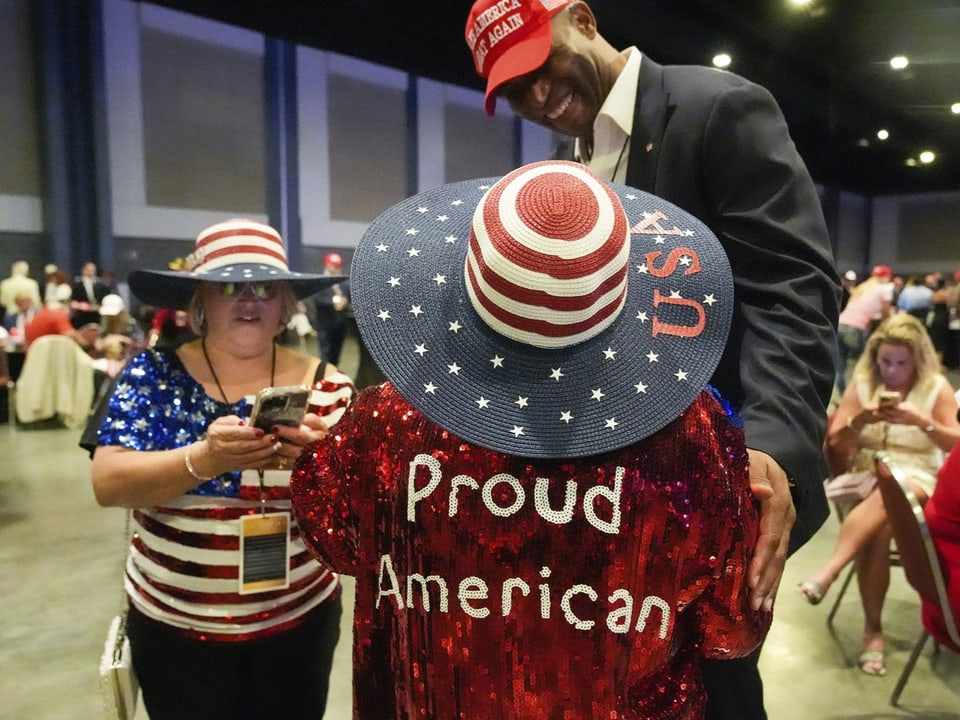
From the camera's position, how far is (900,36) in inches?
329

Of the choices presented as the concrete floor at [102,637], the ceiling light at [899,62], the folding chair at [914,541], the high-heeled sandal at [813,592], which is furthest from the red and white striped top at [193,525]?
the ceiling light at [899,62]

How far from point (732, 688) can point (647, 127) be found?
0.90m

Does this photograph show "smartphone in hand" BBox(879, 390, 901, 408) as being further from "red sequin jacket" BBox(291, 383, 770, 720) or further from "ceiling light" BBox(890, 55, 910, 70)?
"ceiling light" BBox(890, 55, 910, 70)

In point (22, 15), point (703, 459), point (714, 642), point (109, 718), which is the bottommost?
point (109, 718)

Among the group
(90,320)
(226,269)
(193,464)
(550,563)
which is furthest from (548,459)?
(90,320)

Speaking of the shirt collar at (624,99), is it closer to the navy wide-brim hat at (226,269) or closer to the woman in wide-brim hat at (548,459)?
the woman in wide-brim hat at (548,459)

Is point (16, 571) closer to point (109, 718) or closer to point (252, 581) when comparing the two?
point (109, 718)

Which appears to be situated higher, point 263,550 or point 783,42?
point 783,42

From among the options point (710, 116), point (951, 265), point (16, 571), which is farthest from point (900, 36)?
point (951, 265)

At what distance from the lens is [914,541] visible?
7.28ft

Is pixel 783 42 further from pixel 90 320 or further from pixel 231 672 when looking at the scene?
pixel 231 672

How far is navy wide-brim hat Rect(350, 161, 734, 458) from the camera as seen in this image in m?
0.68

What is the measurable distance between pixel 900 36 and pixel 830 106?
3.36 m

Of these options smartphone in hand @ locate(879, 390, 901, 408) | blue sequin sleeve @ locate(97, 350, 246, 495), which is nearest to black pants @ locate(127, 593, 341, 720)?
blue sequin sleeve @ locate(97, 350, 246, 495)
